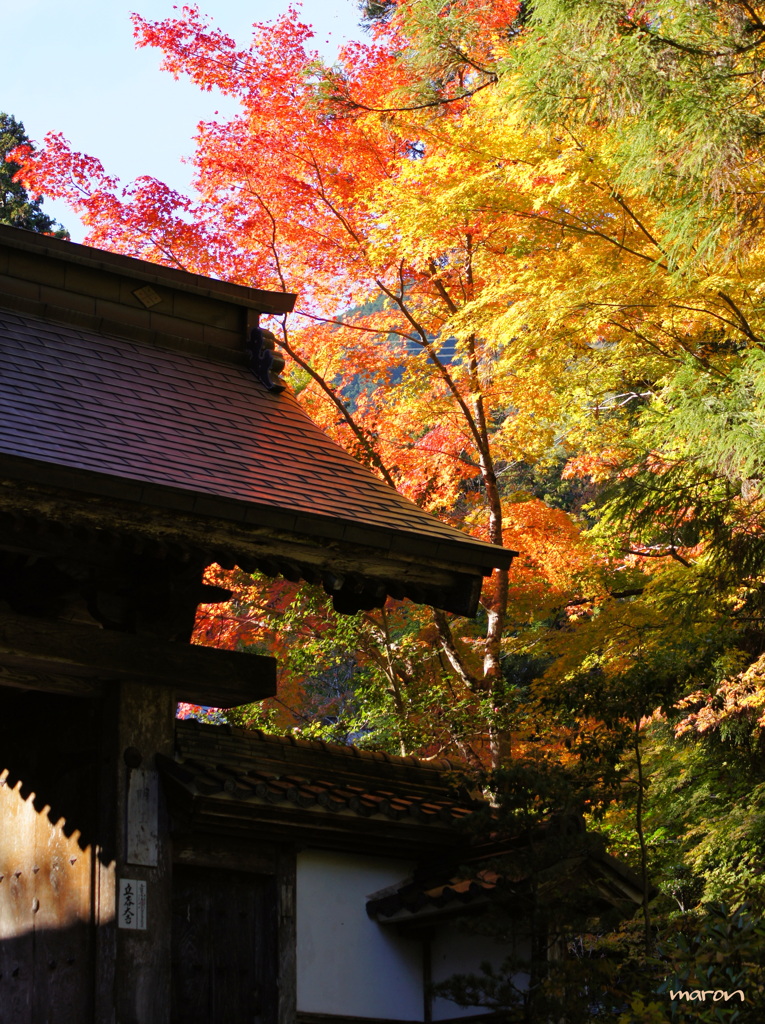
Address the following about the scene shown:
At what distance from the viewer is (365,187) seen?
1359 cm

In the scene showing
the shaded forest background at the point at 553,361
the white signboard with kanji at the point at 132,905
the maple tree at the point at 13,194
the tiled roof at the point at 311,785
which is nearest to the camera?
the white signboard with kanji at the point at 132,905

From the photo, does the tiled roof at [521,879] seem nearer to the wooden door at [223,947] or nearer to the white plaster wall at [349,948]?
the white plaster wall at [349,948]

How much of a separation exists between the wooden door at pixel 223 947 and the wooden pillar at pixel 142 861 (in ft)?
0.90

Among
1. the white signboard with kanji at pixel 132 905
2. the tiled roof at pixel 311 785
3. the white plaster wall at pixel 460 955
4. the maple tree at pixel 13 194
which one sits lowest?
the white plaster wall at pixel 460 955

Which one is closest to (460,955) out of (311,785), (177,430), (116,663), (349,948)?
(349,948)

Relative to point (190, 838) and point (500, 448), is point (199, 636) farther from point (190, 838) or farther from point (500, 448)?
point (190, 838)

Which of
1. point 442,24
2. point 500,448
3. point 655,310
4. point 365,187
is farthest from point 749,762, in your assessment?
point 442,24

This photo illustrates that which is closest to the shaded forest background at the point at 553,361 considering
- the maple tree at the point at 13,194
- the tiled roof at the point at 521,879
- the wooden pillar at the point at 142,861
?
the tiled roof at the point at 521,879

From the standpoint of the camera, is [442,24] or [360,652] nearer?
[442,24]

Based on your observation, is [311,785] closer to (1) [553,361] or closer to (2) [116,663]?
(2) [116,663]

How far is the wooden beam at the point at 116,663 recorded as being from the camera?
5938mm

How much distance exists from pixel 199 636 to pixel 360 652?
2.26m

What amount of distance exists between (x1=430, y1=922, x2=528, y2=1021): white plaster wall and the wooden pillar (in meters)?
1.78

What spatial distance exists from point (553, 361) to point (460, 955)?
20.7 feet
